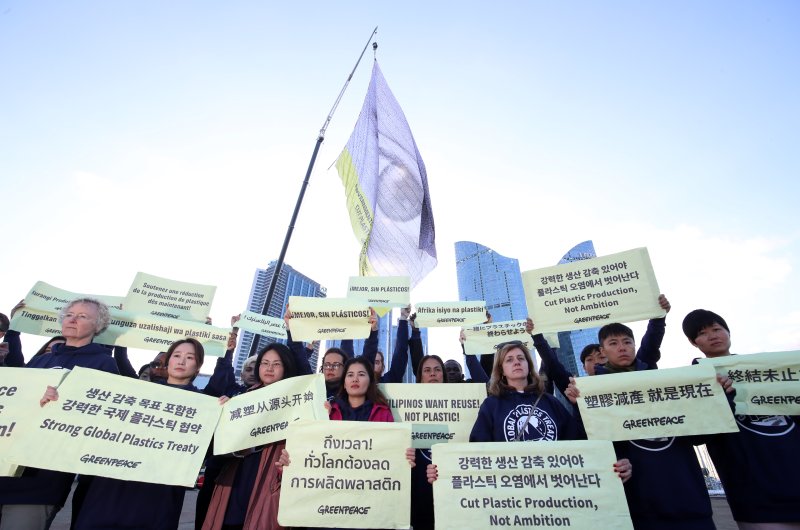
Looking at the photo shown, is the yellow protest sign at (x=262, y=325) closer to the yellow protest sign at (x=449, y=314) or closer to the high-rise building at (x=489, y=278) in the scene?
the yellow protest sign at (x=449, y=314)

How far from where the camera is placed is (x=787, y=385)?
3.17 meters

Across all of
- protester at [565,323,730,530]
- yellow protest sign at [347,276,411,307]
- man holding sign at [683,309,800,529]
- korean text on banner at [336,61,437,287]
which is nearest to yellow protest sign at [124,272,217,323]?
yellow protest sign at [347,276,411,307]

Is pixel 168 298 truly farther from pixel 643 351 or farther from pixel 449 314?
pixel 643 351

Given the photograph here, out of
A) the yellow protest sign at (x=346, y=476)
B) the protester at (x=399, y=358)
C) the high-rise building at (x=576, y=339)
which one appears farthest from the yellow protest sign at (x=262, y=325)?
the high-rise building at (x=576, y=339)

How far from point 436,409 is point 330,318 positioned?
74.8 inches

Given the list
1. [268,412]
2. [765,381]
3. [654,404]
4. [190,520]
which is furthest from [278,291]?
[765,381]

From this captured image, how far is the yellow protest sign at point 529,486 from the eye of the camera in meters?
2.82

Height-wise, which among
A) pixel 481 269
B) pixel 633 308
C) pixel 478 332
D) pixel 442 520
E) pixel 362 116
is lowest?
pixel 442 520

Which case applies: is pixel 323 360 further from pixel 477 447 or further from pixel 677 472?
pixel 677 472

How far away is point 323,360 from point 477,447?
2.35 metres

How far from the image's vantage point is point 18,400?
3316mm

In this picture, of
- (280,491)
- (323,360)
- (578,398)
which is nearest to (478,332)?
(323,360)

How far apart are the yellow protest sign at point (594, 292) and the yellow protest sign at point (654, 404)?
0.92 metres

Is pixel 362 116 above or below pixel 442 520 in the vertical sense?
above
